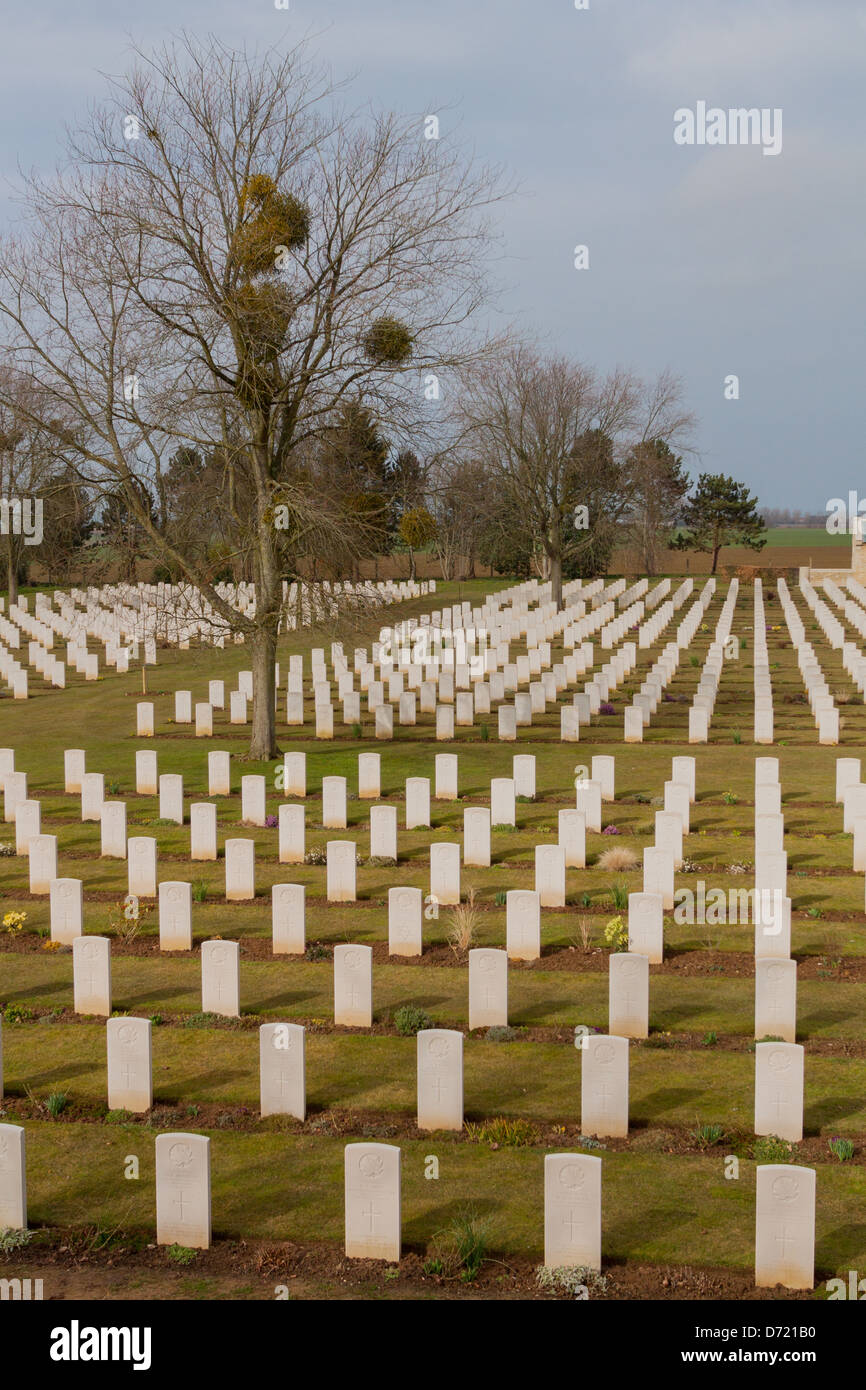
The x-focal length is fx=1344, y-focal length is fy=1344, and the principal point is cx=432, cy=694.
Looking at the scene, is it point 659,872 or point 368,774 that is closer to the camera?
point 659,872

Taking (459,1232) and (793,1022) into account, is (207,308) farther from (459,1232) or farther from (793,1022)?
(459,1232)

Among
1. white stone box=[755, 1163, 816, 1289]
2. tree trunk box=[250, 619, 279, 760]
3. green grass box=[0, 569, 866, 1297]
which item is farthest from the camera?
tree trunk box=[250, 619, 279, 760]

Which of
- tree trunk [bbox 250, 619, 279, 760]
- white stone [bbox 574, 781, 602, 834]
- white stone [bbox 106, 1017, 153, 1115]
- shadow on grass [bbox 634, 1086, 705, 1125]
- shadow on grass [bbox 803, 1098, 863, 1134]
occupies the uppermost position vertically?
tree trunk [bbox 250, 619, 279, 760]

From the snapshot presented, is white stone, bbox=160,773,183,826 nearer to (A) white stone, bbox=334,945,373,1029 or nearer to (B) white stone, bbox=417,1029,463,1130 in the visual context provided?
(A) white stone, bbox=334,945,373,1029

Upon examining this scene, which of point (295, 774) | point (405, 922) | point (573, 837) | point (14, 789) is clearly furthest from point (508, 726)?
point (405, 922)

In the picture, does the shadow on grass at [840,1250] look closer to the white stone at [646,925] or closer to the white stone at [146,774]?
the white stone at [646,925]

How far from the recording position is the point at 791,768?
20594 mm

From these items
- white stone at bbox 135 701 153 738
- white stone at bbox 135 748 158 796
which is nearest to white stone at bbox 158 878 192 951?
white stone at bbox 135 748 158 796

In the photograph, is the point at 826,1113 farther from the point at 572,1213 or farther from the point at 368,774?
the point at 368,774

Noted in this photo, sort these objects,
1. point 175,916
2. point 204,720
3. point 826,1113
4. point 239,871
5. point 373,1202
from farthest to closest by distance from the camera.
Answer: point 204,720 → point 239,871 → point 175,916 → point 826,1113 → point 373,1202

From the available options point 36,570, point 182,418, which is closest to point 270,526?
point 182,418

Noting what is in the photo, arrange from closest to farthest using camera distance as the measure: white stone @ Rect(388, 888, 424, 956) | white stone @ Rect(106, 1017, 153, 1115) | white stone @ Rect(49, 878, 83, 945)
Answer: white stone @ Rect(106, 1017, 153, 1115), white stone @ Rect(388, 888, 424, 956), white stone @ Rect(49, 878, 83, 945)
